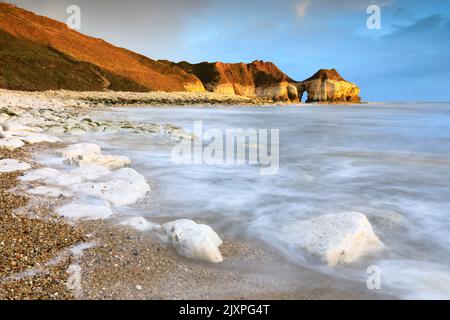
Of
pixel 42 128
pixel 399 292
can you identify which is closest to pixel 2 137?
pixel 42 128

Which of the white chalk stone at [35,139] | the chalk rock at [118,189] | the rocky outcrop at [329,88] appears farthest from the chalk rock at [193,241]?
the rocky outcrop at [329,88]

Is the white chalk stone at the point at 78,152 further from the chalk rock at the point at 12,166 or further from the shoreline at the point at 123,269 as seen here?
the shoreline at the point at 123,269

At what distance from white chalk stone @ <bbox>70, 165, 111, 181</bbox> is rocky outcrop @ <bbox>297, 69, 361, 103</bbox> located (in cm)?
9115

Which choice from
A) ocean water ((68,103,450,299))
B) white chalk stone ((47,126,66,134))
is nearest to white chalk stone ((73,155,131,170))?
ocean water ((68,103,450,299))

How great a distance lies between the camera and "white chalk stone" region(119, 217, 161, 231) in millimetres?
3258

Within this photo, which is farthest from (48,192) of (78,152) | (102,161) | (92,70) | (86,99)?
(92,70)

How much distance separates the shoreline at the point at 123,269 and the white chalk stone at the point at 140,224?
68 mm

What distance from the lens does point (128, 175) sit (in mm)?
4582

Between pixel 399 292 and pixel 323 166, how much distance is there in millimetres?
4686

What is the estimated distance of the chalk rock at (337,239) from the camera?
279 cm

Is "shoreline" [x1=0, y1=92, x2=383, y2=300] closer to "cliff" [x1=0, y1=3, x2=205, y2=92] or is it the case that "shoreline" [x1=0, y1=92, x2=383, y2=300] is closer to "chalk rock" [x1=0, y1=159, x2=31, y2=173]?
"chalk rock" [x1=0, y1=159, x2=31, y2=173]

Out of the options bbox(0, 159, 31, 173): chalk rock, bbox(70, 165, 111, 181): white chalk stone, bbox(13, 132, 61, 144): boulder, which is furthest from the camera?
bbox(13, 132, 61, 144): boulder

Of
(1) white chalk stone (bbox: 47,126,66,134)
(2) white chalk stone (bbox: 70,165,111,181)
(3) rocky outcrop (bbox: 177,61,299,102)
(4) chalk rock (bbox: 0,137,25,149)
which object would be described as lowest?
(2) white chalk stone (bbox: 70,165,111,181)

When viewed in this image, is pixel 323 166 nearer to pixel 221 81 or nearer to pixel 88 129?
pixel 88 129
